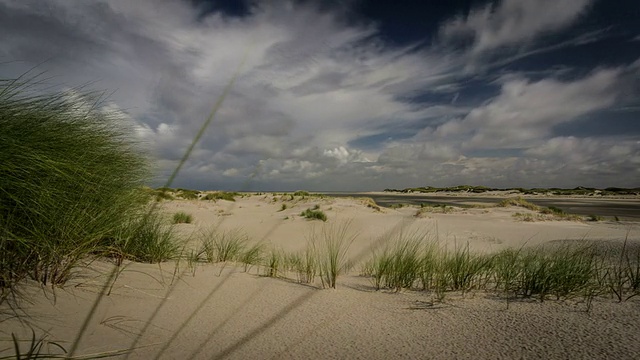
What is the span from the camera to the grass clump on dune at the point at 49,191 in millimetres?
1801

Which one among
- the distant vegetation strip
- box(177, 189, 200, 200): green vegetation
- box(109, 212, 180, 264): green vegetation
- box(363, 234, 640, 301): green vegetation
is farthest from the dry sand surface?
the distant vegetation strip

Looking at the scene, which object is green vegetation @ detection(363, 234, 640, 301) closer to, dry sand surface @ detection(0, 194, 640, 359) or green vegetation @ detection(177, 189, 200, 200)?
dry sand surface @ detection(0, 194, 640, 359)

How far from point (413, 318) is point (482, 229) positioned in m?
8.93

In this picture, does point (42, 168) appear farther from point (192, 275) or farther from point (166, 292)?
point (192, 275)

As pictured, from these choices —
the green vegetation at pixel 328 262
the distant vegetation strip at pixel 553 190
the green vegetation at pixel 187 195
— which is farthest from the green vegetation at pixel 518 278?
the distant vegetation strip at pixel 553 190

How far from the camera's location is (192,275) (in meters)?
2.79

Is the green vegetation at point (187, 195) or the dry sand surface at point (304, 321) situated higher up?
the green vegetation at point (187, 195)

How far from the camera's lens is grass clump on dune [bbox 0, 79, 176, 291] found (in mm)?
1801

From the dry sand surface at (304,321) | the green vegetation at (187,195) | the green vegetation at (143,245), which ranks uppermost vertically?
the green vegetation at (187,195)

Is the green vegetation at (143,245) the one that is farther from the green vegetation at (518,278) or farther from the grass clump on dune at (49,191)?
the green vegetation at (518,278)

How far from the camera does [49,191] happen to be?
6.30 feet

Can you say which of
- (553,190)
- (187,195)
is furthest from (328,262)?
(553,190)

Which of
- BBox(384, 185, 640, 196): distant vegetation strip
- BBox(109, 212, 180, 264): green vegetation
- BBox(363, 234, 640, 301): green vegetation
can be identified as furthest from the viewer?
BBox(384, 185, 640, 196): distant vegetation strip

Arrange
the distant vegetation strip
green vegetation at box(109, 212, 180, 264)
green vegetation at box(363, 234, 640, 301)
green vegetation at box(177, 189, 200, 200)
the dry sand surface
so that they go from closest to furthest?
the dry sand surface → green vegetation at box(363, 234, 640, 301) → green vegetation at box(109, 212, 180, 264) → green vegetation at box(177, 189, 200, 200) → the distant vegetation strip
